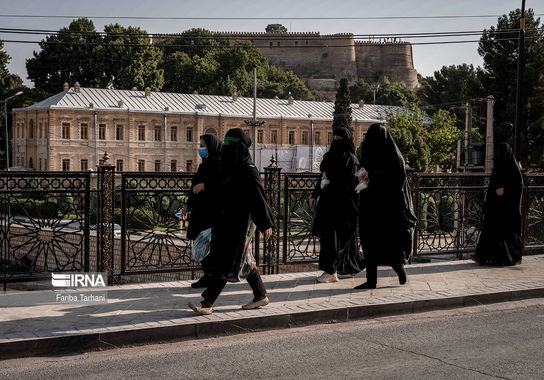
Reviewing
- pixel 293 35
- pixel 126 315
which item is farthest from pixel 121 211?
pixel 293 35

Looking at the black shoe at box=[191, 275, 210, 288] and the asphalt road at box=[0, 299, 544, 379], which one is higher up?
the black shoe at box=[191, 275, 210, 288]

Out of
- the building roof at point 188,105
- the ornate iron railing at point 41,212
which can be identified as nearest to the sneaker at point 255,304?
the ornate iron railing at point 41,212

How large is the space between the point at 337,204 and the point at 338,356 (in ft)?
10.2

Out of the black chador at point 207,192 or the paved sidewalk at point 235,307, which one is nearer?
the paved sidewalk at point 235,307

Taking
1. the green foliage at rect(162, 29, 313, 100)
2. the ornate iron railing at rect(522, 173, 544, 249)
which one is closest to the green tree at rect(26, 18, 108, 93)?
the green foliage at rect(162, 29, 313, 100)

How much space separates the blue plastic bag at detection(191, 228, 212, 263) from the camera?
6910 mm

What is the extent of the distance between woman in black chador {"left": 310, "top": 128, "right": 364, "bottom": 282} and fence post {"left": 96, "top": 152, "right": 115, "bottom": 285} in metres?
2.54

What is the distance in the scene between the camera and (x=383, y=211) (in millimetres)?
8492

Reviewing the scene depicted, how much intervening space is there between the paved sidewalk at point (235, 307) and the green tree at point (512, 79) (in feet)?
95.3

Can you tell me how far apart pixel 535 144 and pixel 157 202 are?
32.0 metres

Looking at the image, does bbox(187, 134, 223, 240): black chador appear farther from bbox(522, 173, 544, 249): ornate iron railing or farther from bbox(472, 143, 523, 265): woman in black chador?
bbox(522, 173, 544, 249): ornate iron railing

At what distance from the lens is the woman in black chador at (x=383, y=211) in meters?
8.43

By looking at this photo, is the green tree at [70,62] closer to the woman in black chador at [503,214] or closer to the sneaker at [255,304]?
the woman in black chador at [503,214]

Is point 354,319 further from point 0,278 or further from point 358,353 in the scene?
point 0,278
